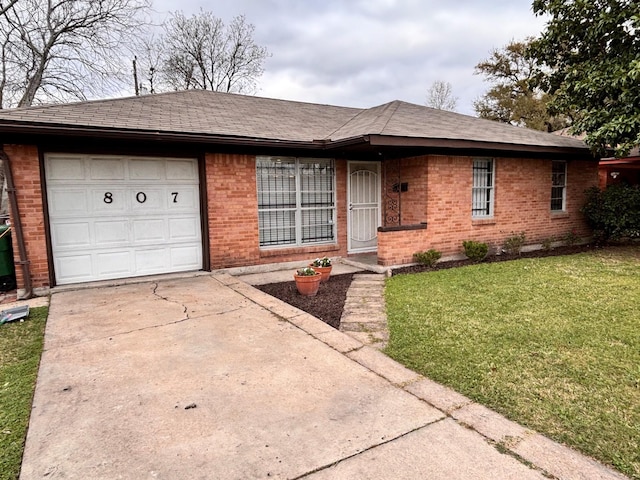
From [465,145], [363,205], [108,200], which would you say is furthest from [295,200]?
[465,145]

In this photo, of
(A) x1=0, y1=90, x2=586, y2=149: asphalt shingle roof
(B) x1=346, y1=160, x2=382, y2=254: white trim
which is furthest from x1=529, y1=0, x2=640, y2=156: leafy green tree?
(B) x1=346, y1=160, x2=382, y2=254: white trim

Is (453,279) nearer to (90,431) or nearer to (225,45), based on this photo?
(90,431)

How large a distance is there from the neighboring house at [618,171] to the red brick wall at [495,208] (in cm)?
401

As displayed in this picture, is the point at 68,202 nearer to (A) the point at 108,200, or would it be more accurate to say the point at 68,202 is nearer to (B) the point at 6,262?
(A) the point at 108,200

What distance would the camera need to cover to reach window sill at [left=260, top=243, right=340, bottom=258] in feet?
25.8

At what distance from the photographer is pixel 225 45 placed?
24.3 metres

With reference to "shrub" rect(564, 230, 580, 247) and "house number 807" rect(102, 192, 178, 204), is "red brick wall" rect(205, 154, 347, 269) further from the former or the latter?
"shrub" rect(564, 230, 580, 247)

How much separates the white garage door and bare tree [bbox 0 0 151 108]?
1055 centimetres

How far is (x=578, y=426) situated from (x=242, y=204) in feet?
20.6

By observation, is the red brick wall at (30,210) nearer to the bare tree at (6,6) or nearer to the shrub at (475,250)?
the shrub at (475,250)

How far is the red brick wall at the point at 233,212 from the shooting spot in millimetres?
7250

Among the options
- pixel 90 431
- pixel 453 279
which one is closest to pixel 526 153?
pixel 453 279

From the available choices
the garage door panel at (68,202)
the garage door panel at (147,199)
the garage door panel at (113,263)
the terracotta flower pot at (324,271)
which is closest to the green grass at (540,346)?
the terracotta flower pot at (324,271)

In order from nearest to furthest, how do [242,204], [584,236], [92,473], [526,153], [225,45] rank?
[92,473] < [242,204] < [526,153] < [584,236] < [225,45]
